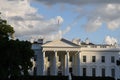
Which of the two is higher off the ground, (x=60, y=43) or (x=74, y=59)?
(x=60, y=43)

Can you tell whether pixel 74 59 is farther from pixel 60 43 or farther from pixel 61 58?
pixel 60 43

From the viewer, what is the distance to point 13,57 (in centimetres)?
6794

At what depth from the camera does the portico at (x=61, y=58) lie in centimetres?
10850

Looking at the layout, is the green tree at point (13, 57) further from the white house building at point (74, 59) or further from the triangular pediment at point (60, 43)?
the white house building at point (74, 59)

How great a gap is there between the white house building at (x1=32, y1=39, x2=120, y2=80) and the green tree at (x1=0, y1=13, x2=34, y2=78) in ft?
125

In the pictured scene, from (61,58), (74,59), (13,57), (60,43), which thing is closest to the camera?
(13,57)

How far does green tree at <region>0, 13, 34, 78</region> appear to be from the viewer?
6794 centimetres

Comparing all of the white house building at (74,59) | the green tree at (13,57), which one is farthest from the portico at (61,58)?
the green tree at (13,57)

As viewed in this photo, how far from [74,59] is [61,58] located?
2933 millimetres

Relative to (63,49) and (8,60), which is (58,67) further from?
(8,60)

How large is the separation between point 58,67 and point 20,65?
42.9 meters

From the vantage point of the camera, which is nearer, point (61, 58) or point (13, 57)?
point (13, 57)

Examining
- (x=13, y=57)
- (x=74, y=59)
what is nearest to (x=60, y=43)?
(x=74, y=59)

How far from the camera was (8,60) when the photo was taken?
6819cm
